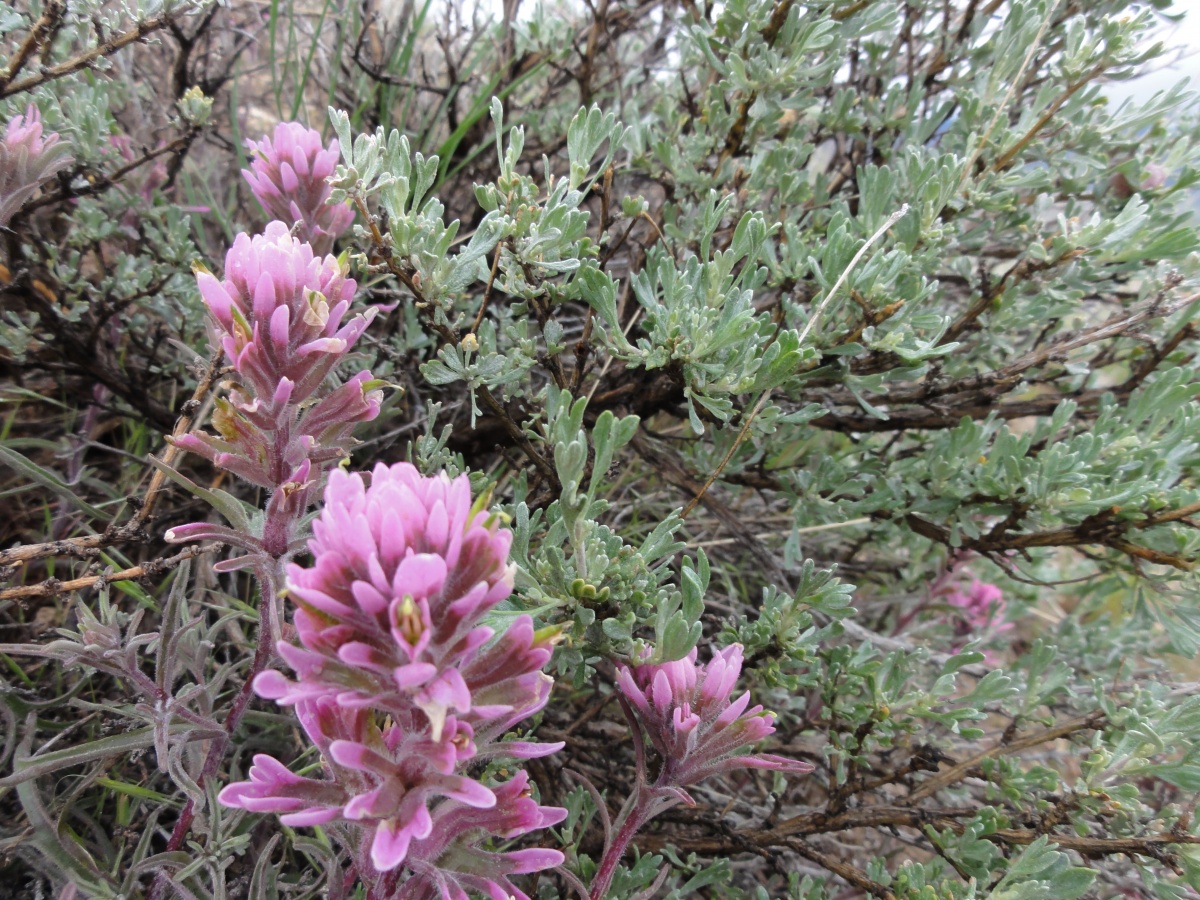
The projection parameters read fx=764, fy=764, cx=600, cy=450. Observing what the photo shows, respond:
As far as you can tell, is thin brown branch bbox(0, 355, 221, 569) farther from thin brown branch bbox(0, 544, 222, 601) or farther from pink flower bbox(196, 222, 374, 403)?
pink flower bbox(196, 222, 374, 403)

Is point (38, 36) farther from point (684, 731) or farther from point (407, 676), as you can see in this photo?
point (684, 731)

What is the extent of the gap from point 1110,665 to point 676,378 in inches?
77.6

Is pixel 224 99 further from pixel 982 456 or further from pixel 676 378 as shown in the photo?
pixel 982 456

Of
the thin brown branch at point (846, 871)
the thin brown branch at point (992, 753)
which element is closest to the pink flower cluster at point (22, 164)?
the thin brown branch at point (846, 871)

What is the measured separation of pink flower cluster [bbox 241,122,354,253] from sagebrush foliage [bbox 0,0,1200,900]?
0.01 meters

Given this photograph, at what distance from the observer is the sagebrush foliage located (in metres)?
1.27

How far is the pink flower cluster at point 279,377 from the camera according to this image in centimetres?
114

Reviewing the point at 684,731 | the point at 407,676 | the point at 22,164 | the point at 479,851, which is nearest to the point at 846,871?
the point at 684,731

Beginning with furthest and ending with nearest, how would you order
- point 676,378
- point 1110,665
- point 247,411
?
point 1110,665 < point 676,378 < point 247,411

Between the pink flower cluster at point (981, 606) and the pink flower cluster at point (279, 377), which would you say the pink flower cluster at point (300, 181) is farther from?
the pink flower cluster at point (981, 606)

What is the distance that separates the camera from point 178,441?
1.18m

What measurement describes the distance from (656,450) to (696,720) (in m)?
0.96

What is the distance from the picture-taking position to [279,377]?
1.17 metres

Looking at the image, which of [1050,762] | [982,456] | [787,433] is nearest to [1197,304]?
[982,456]
